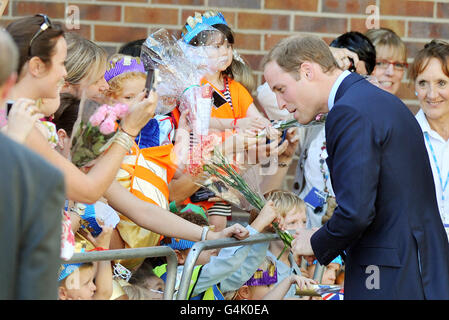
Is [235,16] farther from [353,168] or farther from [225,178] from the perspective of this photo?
[353,168]

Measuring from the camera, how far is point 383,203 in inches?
123

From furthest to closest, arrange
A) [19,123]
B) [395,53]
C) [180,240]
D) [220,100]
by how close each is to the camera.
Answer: [395,53] → [220,100] → [180,240] → [19,123]

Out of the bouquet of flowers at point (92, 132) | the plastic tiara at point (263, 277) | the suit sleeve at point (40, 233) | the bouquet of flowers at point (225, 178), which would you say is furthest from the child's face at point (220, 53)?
the suit sleeve at point (40, 233)

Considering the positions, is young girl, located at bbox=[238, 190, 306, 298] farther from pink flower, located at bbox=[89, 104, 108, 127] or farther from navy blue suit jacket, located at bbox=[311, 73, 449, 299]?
pink flower, located at bbox=[89, 104, 108, 127]

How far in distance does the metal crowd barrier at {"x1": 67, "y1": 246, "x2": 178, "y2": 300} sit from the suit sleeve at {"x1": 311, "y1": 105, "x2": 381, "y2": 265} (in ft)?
2.34

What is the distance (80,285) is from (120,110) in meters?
0.85

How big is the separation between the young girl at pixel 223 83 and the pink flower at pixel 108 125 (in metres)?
1.21

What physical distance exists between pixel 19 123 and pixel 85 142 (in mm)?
510

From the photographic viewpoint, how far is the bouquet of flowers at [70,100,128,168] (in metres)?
2.95

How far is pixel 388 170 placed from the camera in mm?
3100

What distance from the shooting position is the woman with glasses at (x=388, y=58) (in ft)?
18.4

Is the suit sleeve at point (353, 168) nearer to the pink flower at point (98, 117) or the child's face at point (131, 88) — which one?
the pink flower at point (98, 117)

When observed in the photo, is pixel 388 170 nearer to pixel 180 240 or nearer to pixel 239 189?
pixel 239 189
